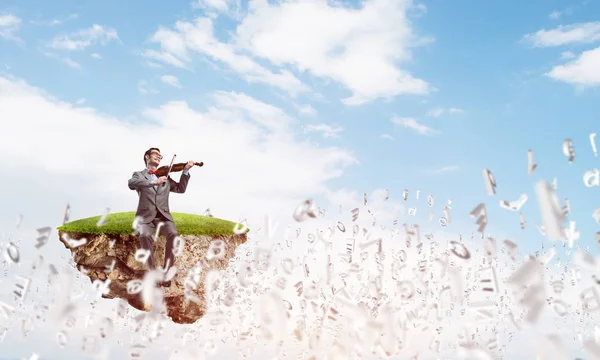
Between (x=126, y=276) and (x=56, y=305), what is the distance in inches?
216

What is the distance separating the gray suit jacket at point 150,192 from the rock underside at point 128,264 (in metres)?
1.29

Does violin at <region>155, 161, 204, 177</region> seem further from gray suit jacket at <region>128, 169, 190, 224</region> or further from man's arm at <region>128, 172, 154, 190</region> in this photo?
man's arm at <region>128, 172, 154, 190</region>

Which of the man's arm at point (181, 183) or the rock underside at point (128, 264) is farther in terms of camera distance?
the rock underside at point (128, 264)

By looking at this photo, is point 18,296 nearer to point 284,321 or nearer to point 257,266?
point 257,266

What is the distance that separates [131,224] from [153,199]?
161 cm

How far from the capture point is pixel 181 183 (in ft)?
34.7

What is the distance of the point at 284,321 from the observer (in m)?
5.98

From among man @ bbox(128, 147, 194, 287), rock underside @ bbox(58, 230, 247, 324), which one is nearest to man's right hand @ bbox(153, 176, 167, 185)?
man @ bbox(128, 147, 194, 287)

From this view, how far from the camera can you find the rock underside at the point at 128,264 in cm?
1167

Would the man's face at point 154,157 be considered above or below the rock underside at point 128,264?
above

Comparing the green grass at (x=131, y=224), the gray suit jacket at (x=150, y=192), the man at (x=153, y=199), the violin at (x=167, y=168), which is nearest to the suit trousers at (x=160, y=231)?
the man at (x=153, y=199)

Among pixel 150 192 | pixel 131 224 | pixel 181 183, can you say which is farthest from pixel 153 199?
pixel 131 224

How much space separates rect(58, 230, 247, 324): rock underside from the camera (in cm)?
1167

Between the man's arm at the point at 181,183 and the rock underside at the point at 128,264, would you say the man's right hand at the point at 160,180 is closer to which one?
the man's arm at the point at 181,183
